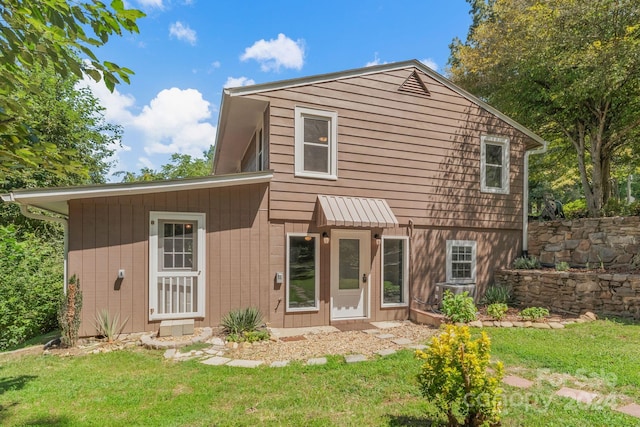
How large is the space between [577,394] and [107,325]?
700cm

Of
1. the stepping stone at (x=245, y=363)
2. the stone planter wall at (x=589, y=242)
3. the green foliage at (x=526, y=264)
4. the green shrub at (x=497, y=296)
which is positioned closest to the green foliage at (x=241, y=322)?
the stepping stone at (x=245, y=363)

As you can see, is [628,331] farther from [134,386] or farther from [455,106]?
[134,386]

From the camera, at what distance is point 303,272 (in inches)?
299

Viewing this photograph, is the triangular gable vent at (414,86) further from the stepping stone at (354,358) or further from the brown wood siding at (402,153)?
the stepping stone at (354,358)

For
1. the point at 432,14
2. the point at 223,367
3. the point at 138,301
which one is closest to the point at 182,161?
the point at 432,14

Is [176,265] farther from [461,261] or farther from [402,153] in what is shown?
[461,261]

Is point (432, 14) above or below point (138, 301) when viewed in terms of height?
above

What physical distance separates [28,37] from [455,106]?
915cm

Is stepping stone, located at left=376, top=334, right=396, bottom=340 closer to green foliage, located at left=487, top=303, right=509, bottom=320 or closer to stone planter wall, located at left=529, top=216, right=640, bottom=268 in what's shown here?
green foliage, located at left=487, top=303, right=509, bottom=320

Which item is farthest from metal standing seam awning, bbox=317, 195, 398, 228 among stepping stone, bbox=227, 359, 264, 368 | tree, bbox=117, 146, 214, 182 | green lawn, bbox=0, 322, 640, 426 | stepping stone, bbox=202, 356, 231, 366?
tree, bbox=117, 146, 214, 182

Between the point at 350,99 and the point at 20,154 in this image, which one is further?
the point at 350,99

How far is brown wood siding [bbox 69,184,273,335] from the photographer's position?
6152 millimetres

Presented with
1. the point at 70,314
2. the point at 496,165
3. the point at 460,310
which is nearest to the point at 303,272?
the point at 460,310

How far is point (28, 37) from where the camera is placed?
1.99 m
